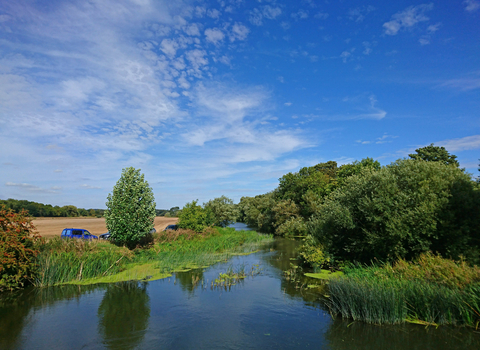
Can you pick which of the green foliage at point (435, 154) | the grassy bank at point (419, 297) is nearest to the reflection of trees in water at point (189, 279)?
the grassy bank at point (419, 297)

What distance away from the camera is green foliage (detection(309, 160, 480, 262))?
508 inches

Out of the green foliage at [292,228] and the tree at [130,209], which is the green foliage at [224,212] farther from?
the tree at [130,209]

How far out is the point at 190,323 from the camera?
1080 cm

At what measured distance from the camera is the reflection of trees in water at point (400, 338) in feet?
28.6

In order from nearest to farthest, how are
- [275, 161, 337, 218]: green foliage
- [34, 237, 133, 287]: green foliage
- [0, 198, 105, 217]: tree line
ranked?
1. [34, 237, 133, 287]: green foliage
2. [275, 161, 337, 218]: green foliage
3. [0, 198, 105, 217]: tree line

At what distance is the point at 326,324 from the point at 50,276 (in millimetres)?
14176

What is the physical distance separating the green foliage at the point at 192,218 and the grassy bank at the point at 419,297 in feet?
78.5

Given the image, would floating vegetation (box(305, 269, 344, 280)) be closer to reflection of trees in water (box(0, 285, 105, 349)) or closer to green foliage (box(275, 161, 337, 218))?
reflection of trees in water (box(0, 285, 105, 349))

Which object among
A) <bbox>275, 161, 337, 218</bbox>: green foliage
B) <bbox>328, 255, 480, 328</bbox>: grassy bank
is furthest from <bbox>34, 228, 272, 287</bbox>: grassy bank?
<bbox>275, 161, 337, 218</bbox>: green foliage

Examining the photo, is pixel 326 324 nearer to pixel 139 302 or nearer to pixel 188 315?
pixel 188 315

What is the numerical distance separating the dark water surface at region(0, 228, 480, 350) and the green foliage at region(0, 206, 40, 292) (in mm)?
837

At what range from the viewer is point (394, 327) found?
33.0 ft

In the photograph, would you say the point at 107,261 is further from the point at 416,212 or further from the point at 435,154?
the point at 435,154

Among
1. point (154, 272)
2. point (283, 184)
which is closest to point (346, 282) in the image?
point (154, 272)
